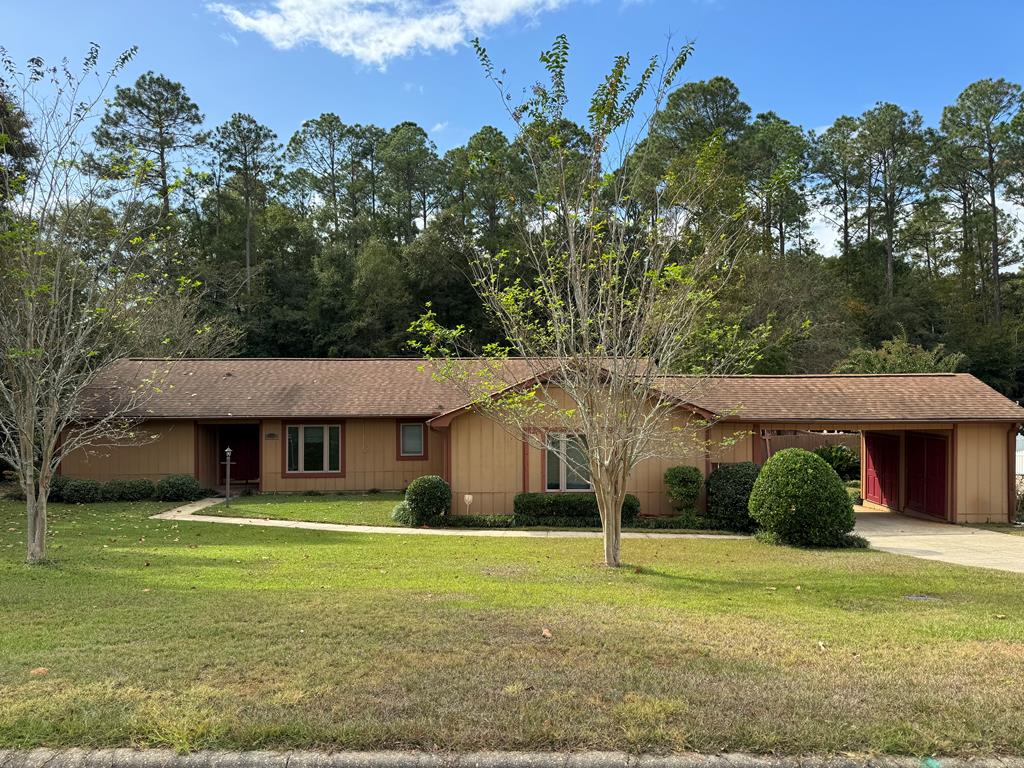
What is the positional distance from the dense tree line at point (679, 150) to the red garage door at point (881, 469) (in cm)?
1076

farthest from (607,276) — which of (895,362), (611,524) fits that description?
(895,362)

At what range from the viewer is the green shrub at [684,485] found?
629 inches

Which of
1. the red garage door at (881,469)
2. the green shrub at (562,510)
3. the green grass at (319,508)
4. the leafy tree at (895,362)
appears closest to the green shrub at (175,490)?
the green grass at (319,508)

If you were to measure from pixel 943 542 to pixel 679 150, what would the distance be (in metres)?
24.1

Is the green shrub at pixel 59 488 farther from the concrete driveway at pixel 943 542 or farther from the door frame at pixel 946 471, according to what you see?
the door frame at pixel 946 471

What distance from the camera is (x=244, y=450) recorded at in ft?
78.3

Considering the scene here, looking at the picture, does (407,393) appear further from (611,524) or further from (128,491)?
(611,524)

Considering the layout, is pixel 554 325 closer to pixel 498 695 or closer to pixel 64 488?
pixel 498 695

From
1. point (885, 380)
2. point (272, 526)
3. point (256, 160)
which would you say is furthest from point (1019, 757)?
point (256, 160)

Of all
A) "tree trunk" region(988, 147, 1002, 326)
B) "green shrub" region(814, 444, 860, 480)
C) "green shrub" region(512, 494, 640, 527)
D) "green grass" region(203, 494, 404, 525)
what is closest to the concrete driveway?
"green shrub" region(512, 494, 640, 527)

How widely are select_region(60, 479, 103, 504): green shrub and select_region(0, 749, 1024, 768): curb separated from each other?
1743 cm

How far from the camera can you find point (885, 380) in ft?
63.0

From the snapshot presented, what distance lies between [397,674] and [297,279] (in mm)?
40206

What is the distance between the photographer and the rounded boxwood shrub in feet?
41.3
